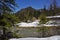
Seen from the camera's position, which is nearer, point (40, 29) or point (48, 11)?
point (40, 29)

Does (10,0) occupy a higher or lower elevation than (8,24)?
higher

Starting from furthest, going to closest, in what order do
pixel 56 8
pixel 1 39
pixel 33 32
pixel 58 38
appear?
pixel 56 8 < pixel 33 32 < pixel 1 39 < pixel 58 38

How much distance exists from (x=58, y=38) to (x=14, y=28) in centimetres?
363

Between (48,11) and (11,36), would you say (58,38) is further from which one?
(48,11)

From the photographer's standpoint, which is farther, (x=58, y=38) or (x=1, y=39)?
(x=1, y=39)

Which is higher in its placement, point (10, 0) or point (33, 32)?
point (10, 0)

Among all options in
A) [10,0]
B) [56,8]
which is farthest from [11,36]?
[56,8]

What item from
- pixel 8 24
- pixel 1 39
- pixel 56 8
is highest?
pixel 56 8

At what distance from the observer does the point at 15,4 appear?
11.9 meters

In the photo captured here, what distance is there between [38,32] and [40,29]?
0.27 metres

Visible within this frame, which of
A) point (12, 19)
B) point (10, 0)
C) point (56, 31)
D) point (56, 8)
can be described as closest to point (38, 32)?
point (56, 31)

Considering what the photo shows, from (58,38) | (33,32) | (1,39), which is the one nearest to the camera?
(58,38)

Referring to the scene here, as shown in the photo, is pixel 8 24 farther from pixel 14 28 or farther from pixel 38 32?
pixel 38 32

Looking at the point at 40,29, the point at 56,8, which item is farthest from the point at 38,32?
the point at 56,8
